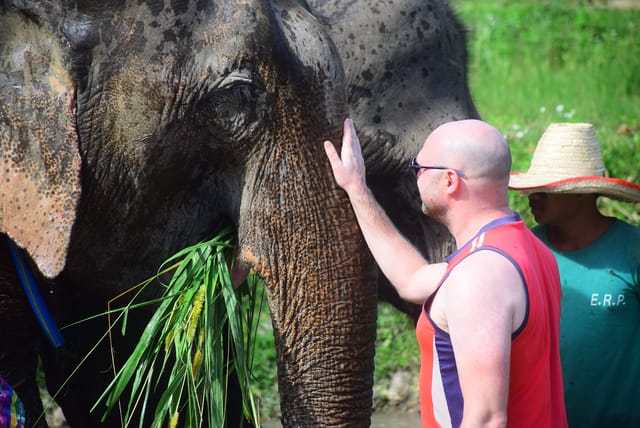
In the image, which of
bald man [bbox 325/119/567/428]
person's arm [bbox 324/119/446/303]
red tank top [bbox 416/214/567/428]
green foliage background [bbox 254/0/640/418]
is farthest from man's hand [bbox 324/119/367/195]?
green foliage background [bbox 254/0/640/418]

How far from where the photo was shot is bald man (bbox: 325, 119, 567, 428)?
235 cm

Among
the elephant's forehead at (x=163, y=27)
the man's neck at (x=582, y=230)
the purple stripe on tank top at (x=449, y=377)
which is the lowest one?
the man's neck at (x=582, y=230)

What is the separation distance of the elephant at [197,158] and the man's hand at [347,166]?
1.5 inches

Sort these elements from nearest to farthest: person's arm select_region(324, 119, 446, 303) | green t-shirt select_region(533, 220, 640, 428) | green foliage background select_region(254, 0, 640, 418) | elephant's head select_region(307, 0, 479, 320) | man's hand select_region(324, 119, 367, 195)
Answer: person's arm select_region(324, 119, 446, 303), man's hand select_region(324, 119, 367, 195), green t-shirt select_region(533, 220, 640, 428), elephant's head select_region(307, 0, 479, 320), green foliage background select_region(254, 0, 640, 418)

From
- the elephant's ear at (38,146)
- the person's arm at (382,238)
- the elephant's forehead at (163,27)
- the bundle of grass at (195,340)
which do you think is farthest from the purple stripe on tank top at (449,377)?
the elephant's ear at (38,146)

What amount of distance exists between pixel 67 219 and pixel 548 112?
16.2 feet

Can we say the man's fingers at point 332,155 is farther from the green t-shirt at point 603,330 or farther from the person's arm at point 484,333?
the green t-shirt at point 603,330

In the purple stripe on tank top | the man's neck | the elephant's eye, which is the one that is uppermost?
the elephant's eye

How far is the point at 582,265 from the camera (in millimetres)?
3531

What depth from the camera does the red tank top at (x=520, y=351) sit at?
2.44 meters

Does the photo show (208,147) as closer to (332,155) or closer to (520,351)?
(332,155)

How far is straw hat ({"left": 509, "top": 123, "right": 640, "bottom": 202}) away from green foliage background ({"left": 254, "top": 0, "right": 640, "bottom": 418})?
4.10ft

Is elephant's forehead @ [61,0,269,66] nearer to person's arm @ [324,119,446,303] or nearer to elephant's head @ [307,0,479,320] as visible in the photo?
person's arm @ [324,119,446,303]

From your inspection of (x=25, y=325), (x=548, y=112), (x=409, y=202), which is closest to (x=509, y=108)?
(x=548, y=112)
